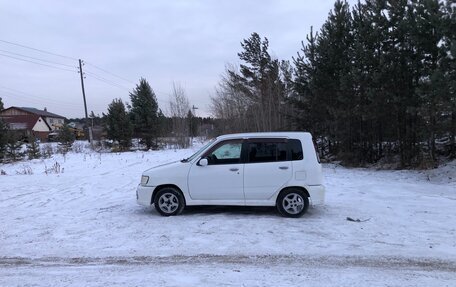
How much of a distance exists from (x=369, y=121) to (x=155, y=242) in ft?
49.1

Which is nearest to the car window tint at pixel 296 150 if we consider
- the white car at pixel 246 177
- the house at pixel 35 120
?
the white car at pixel 246 177

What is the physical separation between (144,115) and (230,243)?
3826 cm

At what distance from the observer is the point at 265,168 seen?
27.8 ft

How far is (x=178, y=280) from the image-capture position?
17.3ft

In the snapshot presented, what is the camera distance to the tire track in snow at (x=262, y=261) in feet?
19.0

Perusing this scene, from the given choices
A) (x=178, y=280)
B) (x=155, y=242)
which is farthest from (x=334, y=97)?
(x=178, y=280)

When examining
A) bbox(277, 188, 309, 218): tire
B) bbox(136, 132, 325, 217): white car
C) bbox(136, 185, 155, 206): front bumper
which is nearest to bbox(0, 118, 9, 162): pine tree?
bbox(136, 185, 155, 206): front bumper

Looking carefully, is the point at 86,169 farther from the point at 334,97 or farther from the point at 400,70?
the point at 400,70

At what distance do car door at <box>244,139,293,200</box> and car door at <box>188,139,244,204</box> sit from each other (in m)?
0.17

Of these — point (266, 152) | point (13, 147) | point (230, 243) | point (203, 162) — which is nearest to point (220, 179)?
point (203, 162)

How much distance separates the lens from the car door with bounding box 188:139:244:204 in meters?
8.50

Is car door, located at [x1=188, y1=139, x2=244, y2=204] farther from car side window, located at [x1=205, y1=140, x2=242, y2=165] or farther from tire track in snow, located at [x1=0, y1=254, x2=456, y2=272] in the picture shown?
tire track in snow, located at [x1=0, y1=254, x2=456, y2=272]

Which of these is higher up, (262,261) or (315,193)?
(315,193)

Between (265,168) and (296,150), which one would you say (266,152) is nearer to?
(265,168)
